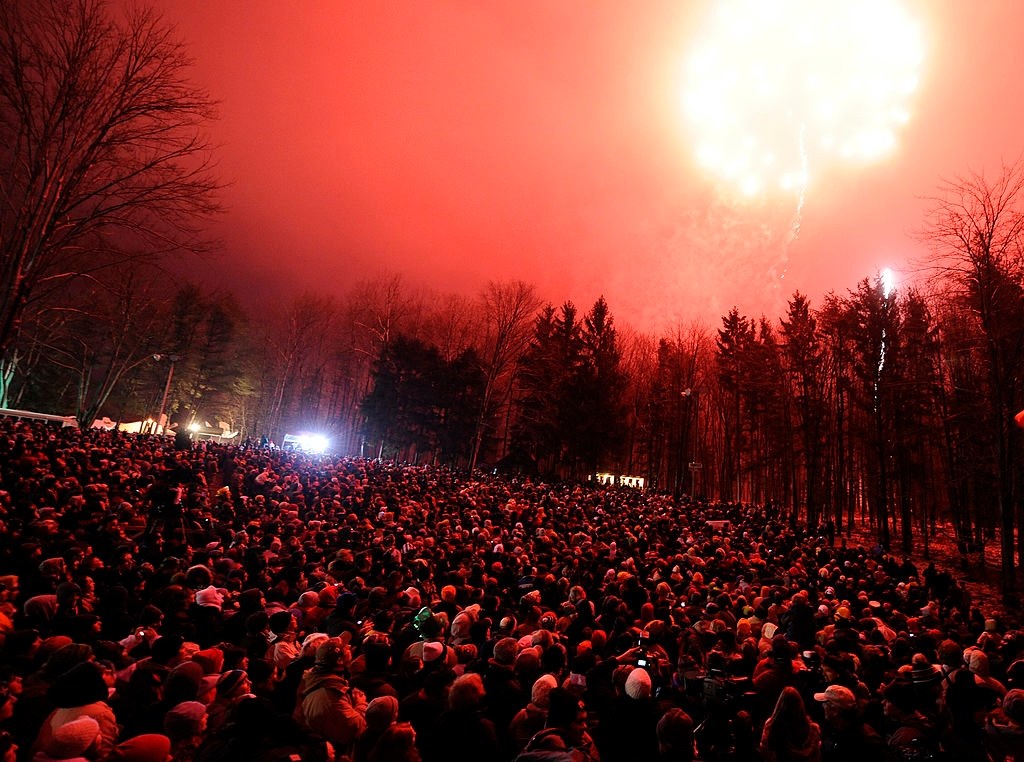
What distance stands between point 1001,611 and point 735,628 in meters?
12.6

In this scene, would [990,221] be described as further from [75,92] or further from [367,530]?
[75,92]

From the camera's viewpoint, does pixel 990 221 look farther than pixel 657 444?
No

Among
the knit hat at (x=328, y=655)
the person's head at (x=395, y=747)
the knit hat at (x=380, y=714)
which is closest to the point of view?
the person's head at (x=395, y=747)

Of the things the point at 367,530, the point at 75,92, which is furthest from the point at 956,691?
the point at 75,92

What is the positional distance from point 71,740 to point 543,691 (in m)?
3.06

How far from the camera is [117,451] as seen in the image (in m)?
17.0

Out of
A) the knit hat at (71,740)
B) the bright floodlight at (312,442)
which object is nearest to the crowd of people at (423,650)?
the knit hat at (71,740)

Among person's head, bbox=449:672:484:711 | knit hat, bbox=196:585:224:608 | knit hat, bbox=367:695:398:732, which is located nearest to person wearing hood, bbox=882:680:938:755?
person's head, bbox=449:672:484:711

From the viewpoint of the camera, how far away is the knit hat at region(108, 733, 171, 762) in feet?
9.45

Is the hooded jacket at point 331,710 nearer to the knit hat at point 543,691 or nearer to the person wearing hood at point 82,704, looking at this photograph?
the person wearing hood at point 82,704

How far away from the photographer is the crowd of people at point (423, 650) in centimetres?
343

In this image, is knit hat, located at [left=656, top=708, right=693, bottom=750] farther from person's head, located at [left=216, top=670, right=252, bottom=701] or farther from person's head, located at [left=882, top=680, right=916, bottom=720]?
person's head, located at [left=216, top=670, right=252, bottom=701]

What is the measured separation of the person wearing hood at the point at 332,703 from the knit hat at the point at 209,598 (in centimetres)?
299

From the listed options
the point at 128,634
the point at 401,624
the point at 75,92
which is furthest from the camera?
the point at 75,92
